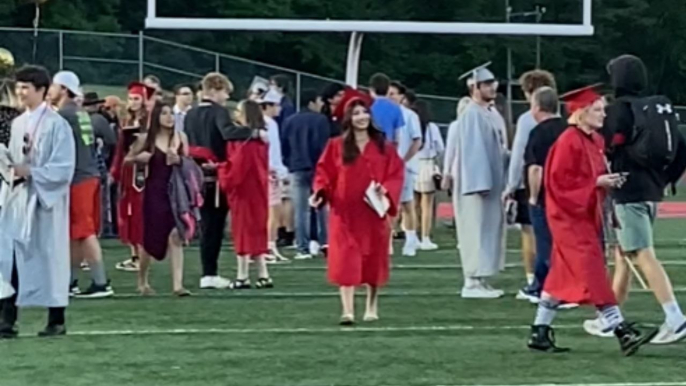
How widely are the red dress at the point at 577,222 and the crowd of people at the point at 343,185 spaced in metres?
0.01

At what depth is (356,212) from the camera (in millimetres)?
13594

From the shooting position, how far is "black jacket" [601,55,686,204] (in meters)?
11.9

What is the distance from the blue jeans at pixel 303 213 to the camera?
20261 mm

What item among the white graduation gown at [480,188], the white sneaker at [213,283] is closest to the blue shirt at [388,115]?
the white sneaker at [213,283]

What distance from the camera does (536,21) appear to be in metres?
20.5

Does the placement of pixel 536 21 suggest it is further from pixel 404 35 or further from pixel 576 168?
pixel 576 168

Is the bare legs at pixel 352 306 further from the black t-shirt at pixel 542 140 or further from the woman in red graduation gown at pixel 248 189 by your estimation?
the woman in red graduation gown at pixel 248 189

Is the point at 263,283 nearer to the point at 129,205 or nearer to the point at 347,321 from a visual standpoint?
the point at 129,205

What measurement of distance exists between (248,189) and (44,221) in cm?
436

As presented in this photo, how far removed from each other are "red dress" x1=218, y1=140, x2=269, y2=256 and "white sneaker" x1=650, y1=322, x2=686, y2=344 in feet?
17.8

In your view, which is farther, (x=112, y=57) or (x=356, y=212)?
(x=112, y=57)

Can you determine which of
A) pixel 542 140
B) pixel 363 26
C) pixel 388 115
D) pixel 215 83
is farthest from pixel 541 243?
pixel 363 26

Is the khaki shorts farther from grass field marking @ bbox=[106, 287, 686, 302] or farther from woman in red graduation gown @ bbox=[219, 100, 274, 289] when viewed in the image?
woman in red graduation gown @ bbox=[219, 100, 274, 289]

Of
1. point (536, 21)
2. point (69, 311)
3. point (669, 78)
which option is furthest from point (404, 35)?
point (669, 78)
